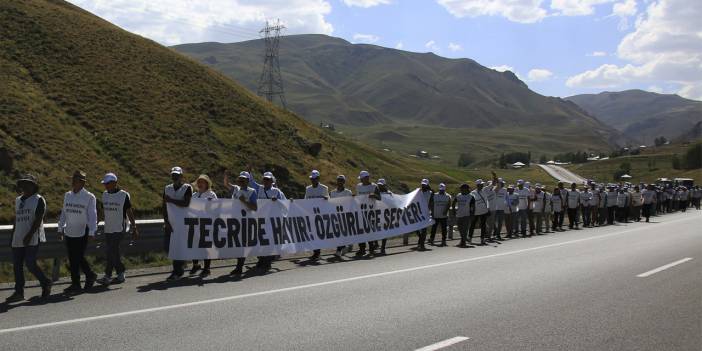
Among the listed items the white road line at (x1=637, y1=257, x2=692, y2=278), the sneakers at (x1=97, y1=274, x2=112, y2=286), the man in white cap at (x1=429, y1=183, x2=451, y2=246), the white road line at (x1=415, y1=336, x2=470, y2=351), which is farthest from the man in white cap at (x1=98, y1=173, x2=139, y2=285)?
the man in white cap at (x1=429, y1=183, x2=451, y2=246)

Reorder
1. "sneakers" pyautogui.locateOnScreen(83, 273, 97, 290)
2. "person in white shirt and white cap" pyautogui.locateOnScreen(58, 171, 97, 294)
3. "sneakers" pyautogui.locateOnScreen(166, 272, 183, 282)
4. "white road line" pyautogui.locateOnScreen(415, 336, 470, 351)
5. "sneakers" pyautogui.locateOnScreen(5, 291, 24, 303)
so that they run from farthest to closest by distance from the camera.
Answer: "sneakers" pyautogui.locateOnScreen(166, 272, 183, 282), "sneakers" pyautogui.locateOnScreen(83, 273, 97, 290), "person in white shirt and white cap" pyautogui.locateOnScreen(58, 171, 97, 294), "sneakers" pyautogui.locateOnScreen(5, 291, 24, 303), "white road line" pyautogui.locateOnScreen(415, 336, 470, 351)

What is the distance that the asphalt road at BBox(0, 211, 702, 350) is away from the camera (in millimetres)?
6652

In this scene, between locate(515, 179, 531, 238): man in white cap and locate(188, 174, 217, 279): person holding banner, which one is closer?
locate(188, 174, 217, 279): person holding banner

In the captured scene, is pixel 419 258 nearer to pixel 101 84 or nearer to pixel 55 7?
pixel 101 84

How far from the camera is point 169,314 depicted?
7.94 metres

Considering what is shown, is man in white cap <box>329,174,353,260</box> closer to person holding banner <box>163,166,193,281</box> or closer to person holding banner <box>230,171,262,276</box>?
person holding banner <box>230,171,262,276</box>

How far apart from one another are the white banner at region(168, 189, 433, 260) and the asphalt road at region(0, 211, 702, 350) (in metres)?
0.61

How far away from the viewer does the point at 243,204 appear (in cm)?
1262

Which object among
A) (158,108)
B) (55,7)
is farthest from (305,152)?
(55,7)

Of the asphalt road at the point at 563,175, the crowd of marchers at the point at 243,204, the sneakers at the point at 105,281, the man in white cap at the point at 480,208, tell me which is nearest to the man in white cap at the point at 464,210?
the crowd of marchers at the point at 243,204

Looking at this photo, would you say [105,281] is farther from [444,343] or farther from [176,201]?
[444,343]

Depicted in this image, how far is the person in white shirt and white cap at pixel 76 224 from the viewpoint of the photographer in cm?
989

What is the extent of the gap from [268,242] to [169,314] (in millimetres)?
5025

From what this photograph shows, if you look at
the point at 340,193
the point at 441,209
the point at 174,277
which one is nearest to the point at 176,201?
the point at 174,277
